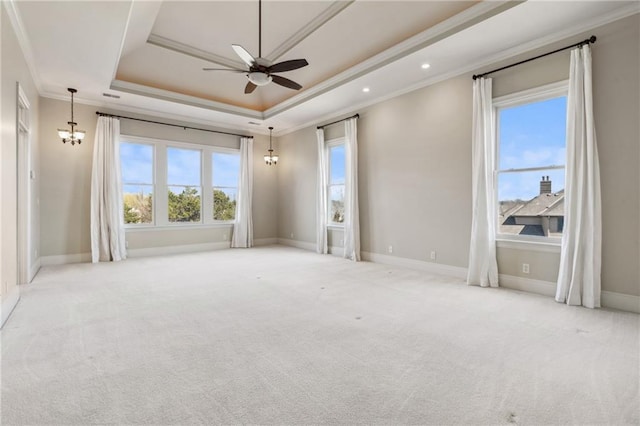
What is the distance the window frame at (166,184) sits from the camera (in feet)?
23.3

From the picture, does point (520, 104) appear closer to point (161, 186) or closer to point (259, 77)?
point (259, 77)

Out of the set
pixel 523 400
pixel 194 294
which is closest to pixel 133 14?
pixel 194 294

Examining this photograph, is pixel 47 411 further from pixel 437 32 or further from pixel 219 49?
pixel 219 49

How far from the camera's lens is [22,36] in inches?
152

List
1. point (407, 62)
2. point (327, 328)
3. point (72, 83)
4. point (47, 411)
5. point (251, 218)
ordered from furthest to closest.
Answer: point (251, 218) → point (72, 83) → point (407, 62) → point (327, 328) → point (47, 411)

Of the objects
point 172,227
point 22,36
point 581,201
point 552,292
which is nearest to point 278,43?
point 22,36

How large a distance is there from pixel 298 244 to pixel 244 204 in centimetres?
180

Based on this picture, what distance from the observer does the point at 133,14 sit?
4180 mm

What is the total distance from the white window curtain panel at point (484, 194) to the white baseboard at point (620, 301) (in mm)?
1145

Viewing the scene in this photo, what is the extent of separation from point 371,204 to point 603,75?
3.84 metres

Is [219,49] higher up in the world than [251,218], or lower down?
higher up

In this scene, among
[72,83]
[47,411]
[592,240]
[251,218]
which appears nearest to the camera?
[47,411]

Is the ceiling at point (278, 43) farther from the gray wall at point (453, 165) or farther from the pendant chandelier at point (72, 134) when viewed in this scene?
the pendant chandelier at point (72, 134)

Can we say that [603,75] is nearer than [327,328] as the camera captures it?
No
